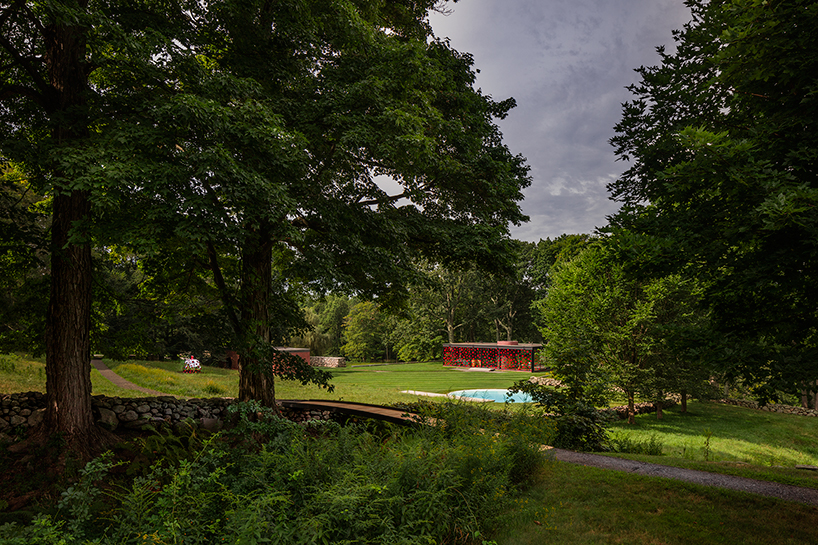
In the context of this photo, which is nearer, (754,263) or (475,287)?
(754,263)

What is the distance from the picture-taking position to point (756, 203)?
4.32 meters

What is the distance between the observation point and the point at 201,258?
8.03 m

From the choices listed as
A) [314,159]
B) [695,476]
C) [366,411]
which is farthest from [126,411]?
[695,476]

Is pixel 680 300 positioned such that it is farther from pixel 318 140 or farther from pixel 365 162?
pixel 318 140

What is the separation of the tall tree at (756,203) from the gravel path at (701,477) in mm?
2735

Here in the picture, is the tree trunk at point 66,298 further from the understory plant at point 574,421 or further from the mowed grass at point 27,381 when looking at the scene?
the understory plant at point 574,421

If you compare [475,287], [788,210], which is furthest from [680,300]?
[475,287]

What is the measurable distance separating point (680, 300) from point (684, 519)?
45.4 ft

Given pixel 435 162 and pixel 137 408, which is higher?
pixel 435 162

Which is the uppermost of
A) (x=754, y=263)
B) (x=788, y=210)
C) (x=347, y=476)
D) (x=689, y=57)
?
(x=689, y=57)

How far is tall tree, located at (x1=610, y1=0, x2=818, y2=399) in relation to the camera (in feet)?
13.2

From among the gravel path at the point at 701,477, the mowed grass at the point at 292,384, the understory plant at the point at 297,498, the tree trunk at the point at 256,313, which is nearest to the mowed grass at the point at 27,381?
the mowed grass at the point at 292,384

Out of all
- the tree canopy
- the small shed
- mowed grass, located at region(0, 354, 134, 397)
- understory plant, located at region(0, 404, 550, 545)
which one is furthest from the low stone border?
mowed grass, located at region(0, 354, 134, 397)

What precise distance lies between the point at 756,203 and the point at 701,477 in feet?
17.5
